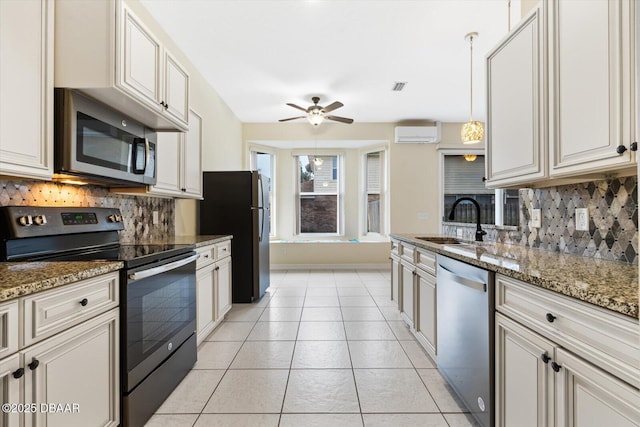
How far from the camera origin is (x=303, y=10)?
2.69 metres

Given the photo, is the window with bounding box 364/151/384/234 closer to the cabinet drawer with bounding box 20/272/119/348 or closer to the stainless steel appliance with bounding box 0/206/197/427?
the stainless steel appliance with bounding box 0/206/197/427

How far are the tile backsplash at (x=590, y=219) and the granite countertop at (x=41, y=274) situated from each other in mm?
2334

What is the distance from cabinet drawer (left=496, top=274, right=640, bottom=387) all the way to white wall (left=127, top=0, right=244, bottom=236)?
316 cm

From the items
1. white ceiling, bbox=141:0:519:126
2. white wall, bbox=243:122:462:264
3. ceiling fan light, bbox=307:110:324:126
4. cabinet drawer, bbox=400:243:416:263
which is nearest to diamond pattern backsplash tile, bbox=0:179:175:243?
white ceiling, bbox=141:0:519:126

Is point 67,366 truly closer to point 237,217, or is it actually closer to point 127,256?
point 127,256

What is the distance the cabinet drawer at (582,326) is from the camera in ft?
2.65

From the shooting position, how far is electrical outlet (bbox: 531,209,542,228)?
6.70 feet

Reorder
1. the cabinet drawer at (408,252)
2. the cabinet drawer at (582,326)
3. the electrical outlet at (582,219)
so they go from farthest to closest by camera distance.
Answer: the cabinet drawer at (408,252) < the electrical outlet at (582,219) < the cabinet drawer at (582,326)

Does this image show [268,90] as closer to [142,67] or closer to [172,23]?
[172,23]

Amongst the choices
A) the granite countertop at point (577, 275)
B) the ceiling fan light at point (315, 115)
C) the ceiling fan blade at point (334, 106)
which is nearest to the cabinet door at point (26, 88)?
the granite countertop at point (577, 275)

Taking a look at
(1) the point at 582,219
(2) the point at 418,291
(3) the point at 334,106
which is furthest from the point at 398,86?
(1) the point at 582,219

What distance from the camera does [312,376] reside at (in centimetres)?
211

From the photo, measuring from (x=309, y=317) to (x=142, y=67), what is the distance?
2.63 metres

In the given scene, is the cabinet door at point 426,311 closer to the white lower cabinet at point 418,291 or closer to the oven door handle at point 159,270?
the white lower cabinet at point 418,291
